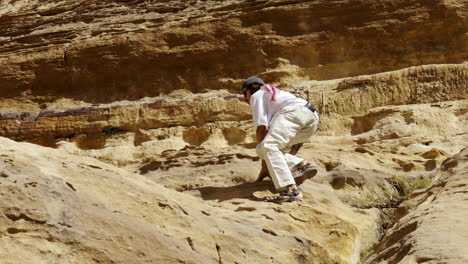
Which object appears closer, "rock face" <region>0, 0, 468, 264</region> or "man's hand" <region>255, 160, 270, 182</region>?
"rock face" <region>0, 0, 468, 264</region>

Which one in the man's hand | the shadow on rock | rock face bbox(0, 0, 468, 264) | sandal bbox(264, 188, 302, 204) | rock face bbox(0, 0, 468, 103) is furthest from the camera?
rock face bbox(0, 0, 468, 103)

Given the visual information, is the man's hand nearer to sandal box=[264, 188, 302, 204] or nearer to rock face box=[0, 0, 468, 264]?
rock face box=[0, 0, 468, 264]

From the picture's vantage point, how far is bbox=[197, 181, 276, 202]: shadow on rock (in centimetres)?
706

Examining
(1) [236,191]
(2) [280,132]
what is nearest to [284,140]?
(2) [280,132]

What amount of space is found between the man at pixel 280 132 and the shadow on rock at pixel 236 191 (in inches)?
4.9

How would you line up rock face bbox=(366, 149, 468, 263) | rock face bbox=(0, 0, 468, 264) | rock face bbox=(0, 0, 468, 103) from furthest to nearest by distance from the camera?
rock face bbox=(0, 0, 468, 103) < rock face bbox=(0, 0, 468, 264) < rock face bbox=(366, 149, 468, 263)

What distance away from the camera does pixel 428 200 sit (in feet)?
19.7

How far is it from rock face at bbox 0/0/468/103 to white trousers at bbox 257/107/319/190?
610 centimetres

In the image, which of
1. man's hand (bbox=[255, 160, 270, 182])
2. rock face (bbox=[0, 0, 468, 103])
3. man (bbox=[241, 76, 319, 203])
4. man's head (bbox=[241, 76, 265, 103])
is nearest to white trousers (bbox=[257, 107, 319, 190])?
man (bbox=[241, 76, 319, 203])

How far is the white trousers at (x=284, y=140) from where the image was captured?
678 centimetres

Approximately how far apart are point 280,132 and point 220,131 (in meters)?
5.28

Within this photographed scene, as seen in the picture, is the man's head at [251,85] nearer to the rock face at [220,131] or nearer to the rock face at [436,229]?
the rock face at [220,131]

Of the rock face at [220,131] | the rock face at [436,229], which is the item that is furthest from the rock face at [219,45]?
the rock face at [436,229]

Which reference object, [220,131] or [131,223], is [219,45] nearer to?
[220,131]
